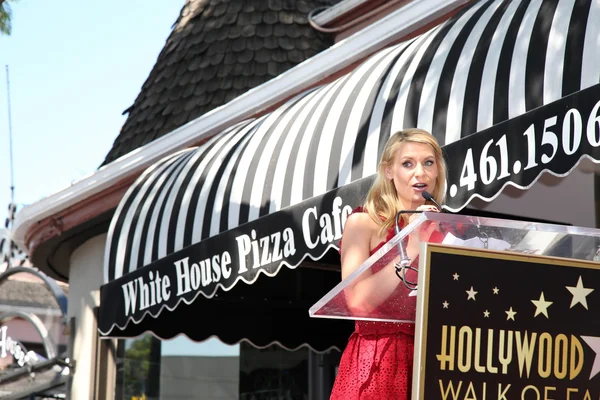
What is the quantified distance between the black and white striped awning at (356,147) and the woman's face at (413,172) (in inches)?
42.8

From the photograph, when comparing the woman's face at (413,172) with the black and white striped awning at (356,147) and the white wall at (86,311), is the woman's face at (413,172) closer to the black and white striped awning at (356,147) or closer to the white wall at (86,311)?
the black and white striped awning at (356,147)

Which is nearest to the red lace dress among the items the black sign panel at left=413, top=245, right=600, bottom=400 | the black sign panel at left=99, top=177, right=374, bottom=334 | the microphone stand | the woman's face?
the woman's face

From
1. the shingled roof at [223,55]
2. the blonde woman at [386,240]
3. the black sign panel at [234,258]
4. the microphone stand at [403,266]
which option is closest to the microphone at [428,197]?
the blonde woman at [386,240]

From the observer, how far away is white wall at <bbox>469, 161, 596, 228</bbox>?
643 centimetres

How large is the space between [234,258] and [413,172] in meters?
3.02

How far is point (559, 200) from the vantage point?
6.66 m

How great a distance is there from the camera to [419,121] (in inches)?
185

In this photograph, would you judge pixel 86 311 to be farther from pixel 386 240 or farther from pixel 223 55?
pixel 386 240

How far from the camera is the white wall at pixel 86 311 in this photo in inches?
365

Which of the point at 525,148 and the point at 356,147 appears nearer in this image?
the point at 525,148

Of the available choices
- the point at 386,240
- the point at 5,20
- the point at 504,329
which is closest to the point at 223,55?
the point at 5,20

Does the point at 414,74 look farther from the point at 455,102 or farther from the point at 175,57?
the point at 175,57

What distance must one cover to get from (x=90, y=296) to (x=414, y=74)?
5.51 meters

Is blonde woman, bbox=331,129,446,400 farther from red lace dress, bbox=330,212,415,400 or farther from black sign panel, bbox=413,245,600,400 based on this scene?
black sign panel, bbox=413,245,600,400
